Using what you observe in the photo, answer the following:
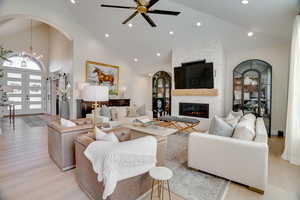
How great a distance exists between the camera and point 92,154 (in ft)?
4.65

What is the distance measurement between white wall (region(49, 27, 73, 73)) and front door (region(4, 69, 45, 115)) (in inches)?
46.2

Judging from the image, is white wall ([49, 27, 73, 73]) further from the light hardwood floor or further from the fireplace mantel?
the fireplace mantel

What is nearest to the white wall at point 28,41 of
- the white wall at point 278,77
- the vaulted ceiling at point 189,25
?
the vaulted ceiling at point 189,25

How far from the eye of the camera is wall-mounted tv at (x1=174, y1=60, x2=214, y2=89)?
4898 mm

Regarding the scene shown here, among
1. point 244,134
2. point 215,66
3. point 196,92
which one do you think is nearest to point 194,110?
point 196,92

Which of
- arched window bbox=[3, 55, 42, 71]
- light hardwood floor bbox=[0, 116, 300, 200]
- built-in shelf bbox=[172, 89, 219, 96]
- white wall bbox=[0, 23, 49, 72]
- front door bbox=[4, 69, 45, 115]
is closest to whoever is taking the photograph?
light hardwood floor bbox=[0, 116, 300, 200]

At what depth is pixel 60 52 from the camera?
7.07 m

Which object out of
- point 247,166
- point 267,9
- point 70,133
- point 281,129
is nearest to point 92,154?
point 70,133

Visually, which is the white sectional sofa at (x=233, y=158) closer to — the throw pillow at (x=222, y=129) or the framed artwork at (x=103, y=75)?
the throw pillow at (x=222, y=129)

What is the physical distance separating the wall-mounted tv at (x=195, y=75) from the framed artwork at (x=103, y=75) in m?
3.38

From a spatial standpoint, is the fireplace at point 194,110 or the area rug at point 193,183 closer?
the area rug at point 193,183

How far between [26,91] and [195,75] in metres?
9.36

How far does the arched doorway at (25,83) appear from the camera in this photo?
7441 mm

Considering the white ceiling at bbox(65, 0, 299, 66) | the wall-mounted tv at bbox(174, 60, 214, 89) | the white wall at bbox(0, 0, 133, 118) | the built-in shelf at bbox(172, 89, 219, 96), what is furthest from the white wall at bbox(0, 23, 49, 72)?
the built-in shelf at bbox(172, 89, 219, 96)
